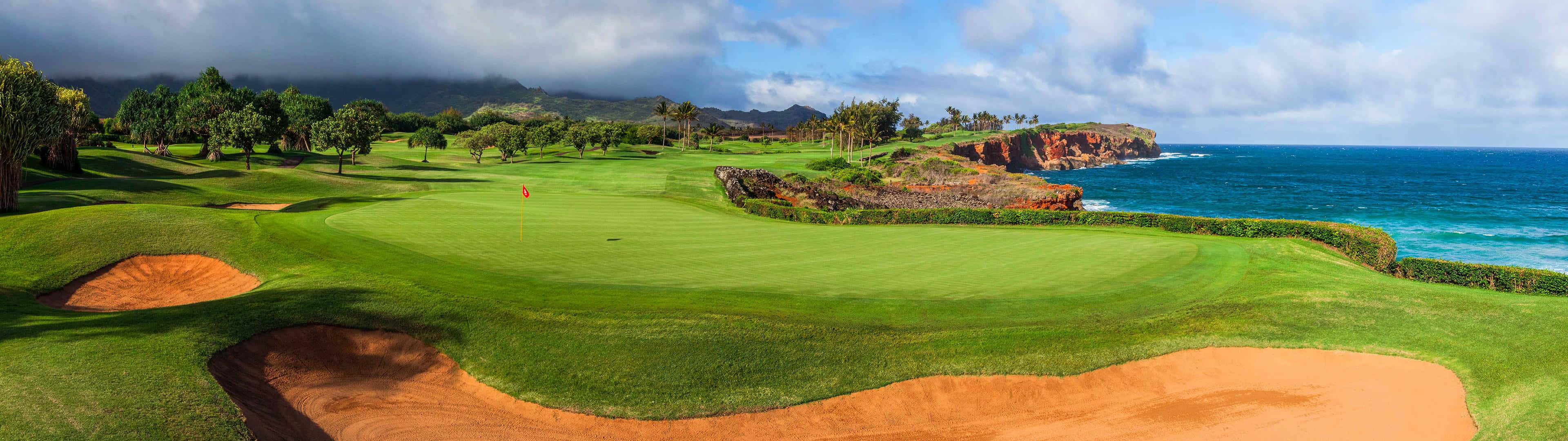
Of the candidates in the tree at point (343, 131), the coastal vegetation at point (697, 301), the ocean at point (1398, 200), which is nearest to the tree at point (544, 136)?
the tree at point (343, 131)

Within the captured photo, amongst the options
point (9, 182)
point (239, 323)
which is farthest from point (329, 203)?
point (239, 323)

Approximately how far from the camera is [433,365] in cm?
1269

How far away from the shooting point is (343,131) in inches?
2308

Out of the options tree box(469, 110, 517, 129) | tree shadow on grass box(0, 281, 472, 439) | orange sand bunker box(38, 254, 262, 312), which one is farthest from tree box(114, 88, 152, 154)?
tree box(469, 110, 517, 129)

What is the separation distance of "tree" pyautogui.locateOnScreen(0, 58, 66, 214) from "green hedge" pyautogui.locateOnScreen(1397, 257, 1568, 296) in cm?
4692

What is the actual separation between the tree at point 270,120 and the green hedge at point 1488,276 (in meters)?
72.6

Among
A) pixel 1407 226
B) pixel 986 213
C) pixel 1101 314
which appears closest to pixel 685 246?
pixel 1101 314

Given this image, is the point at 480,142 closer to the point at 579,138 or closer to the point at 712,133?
the point at 579,138

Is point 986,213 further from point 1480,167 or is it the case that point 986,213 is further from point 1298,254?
point 1480,167

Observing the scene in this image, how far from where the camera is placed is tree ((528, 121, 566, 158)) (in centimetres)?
8962

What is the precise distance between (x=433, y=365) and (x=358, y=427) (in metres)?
2.24

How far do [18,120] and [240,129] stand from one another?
38.1m

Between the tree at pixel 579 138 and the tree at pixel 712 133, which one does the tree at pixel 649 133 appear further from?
the tree at pixel 579 138

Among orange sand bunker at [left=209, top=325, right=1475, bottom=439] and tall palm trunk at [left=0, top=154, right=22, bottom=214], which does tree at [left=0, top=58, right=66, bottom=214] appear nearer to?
tall palm trunk at [left=0, top=154, right=22, bottom=214]
